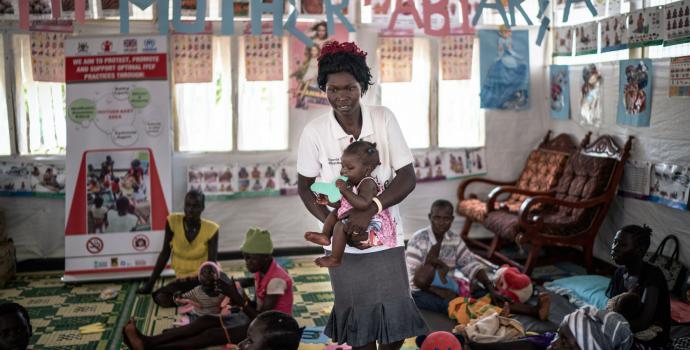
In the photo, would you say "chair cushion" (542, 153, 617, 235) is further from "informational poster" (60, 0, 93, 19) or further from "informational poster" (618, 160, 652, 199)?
"informational poster" (60, 0, 93, 19)

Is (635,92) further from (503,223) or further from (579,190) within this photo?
(503,223)

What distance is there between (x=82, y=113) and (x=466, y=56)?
3665 millimetres

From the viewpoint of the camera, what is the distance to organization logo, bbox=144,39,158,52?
6230 millimetres

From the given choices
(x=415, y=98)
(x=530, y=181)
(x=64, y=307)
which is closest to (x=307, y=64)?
(x=415, y=98)

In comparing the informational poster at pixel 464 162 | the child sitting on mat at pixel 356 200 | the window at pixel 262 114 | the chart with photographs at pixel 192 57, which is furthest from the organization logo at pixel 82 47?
the child sitting on mat at pixel 356 200

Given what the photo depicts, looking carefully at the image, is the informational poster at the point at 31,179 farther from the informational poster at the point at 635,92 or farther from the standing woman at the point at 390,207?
the informational poster at the point at 635,92

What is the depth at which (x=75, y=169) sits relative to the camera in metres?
6.26

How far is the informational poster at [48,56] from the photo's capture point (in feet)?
21.8

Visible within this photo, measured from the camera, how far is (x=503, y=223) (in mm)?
6535

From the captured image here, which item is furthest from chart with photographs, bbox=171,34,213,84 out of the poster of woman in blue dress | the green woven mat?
the poster of woman in blue dress

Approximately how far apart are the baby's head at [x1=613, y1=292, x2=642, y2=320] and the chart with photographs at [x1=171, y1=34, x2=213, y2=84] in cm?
431

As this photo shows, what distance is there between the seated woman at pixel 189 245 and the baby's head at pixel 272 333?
7.94 feet

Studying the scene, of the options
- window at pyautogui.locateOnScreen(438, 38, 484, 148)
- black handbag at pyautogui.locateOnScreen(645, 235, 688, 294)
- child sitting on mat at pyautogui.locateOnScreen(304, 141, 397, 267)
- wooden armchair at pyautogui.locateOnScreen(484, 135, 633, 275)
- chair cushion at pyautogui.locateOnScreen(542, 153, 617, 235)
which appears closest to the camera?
child sitting on mat at pyautogui.locateOnScreen(304, 141, 397, 267)

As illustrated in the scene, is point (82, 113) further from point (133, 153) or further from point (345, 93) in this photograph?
point (345, 93)
